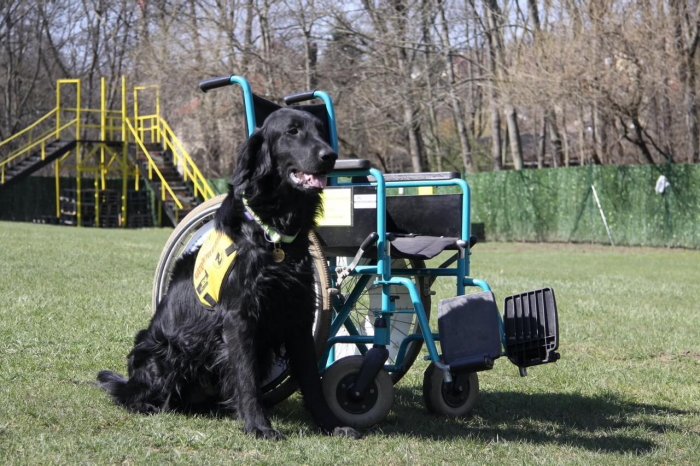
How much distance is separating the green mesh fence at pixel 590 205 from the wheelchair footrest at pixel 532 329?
70.1 feet

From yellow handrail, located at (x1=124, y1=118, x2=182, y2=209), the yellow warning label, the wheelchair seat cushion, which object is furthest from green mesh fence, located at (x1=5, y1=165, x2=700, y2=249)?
the wheelchair seat cushion

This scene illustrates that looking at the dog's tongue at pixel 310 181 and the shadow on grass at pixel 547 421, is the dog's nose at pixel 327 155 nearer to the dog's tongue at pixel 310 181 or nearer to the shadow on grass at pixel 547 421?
the dog's tongue at pixel 310 181

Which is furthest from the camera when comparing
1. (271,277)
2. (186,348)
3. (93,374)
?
(93,374)

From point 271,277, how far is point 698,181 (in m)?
22.8

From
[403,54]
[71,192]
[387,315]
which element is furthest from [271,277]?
[71,192]

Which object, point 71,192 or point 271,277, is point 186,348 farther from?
point 71,192

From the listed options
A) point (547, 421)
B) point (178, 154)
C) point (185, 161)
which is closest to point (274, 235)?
point (547, 421)

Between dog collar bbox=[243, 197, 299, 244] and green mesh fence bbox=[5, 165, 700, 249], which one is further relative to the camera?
green mesh fence bbox=[5, 165, 700, 249]

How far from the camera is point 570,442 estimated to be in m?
→ 4.68

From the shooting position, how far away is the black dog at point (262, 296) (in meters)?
4.51

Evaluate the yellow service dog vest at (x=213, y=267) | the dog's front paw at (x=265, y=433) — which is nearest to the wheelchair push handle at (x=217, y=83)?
the yellow service dog vest at (x=213, y=267)

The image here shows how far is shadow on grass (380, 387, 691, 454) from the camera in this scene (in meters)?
4.72

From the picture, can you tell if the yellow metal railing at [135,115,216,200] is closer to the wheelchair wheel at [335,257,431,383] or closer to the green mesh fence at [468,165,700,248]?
the green mesh fence at [468,165,700,248]

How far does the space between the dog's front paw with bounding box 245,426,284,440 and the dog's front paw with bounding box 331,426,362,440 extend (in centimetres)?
31
